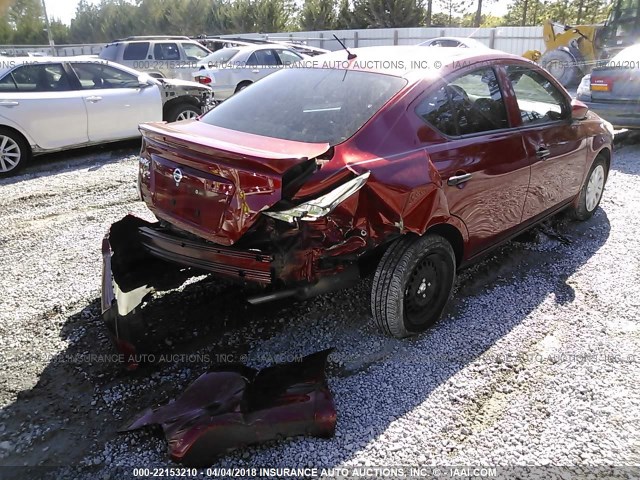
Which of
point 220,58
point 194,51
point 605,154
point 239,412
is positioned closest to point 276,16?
point 194,51

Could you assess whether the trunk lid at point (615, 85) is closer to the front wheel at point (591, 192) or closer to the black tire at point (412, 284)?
the front wheel at point (591, 192)

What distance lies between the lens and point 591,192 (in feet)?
16.5

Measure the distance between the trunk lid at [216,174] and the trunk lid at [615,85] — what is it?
7117mm

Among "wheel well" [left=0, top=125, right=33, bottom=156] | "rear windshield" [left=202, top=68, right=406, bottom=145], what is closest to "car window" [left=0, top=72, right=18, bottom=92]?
"wheel well" [left=0, top=125, right=33, bottom=156]

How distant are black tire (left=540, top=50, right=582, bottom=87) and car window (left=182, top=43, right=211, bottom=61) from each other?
9.81 meters

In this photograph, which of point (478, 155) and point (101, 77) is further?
point (101, 77)

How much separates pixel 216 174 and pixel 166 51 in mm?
12665

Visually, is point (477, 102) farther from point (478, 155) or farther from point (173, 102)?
point (173, 102)

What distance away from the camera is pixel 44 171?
7.30 m

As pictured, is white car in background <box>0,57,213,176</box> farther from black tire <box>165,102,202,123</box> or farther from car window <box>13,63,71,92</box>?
black tire <box>165,102,202,123</box>

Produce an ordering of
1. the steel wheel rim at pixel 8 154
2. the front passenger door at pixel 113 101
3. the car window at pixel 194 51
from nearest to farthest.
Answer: the steel wheel rim at pixel 8 154 < the front passenger door at pixel 113 101 < the car window at pixel 194 51

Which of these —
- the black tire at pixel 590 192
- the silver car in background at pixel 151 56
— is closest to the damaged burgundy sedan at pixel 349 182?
the black tire at pixel 590 192

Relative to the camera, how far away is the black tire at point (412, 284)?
2.97 meters

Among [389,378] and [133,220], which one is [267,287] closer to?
[389,378]
